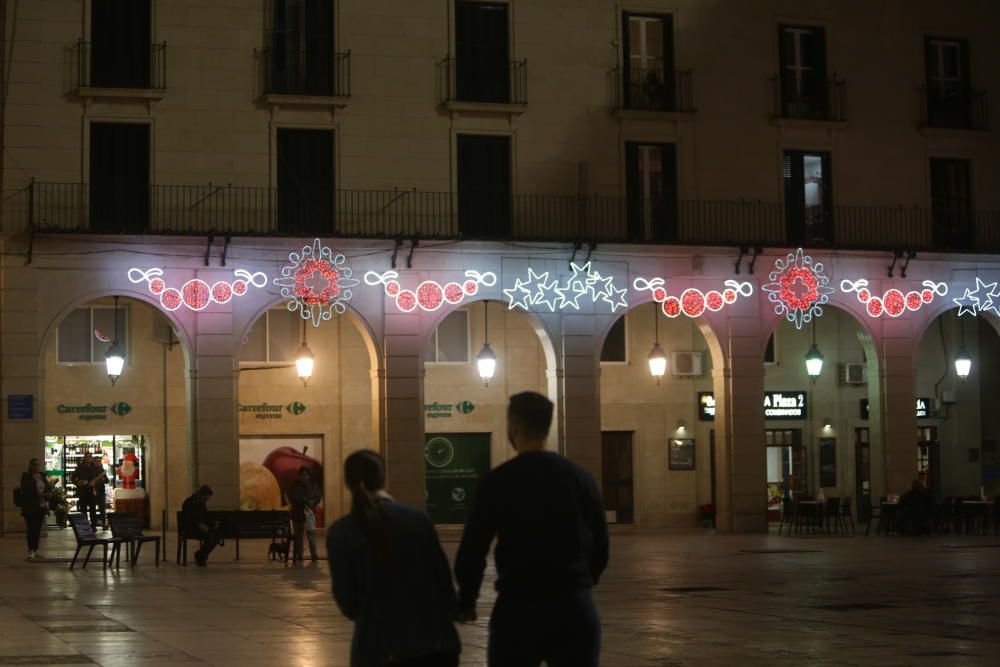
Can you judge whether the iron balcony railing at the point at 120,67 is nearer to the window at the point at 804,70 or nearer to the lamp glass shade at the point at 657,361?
the lamp glass shade at the point at 657,361

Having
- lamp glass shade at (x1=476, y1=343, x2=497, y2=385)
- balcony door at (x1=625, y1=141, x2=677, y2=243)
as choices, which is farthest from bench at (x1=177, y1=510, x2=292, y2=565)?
balcony door at (x1=625, y1=141, x2=677, y2=243)

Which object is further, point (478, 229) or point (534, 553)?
point (478, 229)

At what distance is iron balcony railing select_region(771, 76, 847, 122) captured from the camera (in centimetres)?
3425

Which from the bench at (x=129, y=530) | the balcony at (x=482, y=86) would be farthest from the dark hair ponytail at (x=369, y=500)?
the balcony at (x=482, y=86)

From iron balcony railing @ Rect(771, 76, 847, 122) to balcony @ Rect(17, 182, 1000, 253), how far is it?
2.09m

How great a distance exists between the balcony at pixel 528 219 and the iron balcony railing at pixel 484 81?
2089 mm

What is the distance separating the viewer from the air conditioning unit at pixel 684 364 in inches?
1468

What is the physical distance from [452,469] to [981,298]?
12.3 m

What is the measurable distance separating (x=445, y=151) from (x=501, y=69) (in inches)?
83.7

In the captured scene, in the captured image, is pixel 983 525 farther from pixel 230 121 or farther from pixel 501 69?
pixel 230 121

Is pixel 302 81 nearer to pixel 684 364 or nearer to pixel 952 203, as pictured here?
pixel 684 364

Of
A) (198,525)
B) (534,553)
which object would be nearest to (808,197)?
(198,525)

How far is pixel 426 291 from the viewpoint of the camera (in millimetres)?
31000

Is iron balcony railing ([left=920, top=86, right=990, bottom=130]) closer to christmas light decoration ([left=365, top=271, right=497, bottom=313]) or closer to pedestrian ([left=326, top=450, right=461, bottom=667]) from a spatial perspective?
christmas light decoration ([left=365, top=271, right=497, bottom=313])
